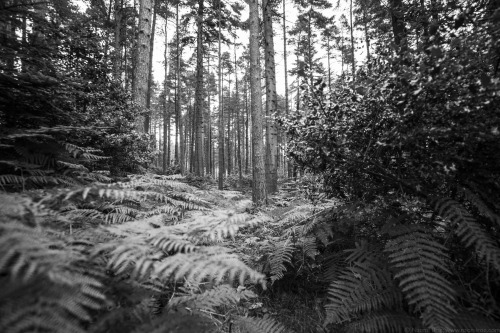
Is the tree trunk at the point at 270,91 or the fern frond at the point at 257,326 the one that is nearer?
the fern frond at the point at 257,326

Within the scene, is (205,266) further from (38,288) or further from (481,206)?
(481,206)

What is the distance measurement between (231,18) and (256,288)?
55.9 ft

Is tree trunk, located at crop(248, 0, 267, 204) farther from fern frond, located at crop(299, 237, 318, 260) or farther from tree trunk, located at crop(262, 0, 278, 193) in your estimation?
fern frond, located at crop(299, 237, 318, 260)

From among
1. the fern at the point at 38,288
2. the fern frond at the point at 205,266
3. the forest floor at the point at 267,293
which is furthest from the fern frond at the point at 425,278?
the fern at the point at 38,288

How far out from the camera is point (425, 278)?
1.58 m

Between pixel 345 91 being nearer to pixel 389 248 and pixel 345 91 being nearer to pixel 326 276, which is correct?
pixel 389 248

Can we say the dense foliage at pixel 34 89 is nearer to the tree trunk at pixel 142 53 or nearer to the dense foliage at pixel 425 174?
the tree trunk at pixel 142 53

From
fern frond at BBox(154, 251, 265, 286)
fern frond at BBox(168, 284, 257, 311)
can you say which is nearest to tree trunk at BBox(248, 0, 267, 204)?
fern frond at BBox(168, 284, 257, 311)

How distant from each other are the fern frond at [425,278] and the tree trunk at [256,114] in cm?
502

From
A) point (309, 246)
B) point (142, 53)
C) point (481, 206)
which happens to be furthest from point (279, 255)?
point (142, 53)

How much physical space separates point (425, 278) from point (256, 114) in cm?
609

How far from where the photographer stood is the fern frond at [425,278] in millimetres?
1458

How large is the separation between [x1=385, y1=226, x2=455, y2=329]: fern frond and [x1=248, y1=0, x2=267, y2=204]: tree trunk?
16.5 ft

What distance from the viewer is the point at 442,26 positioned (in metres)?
2.05
